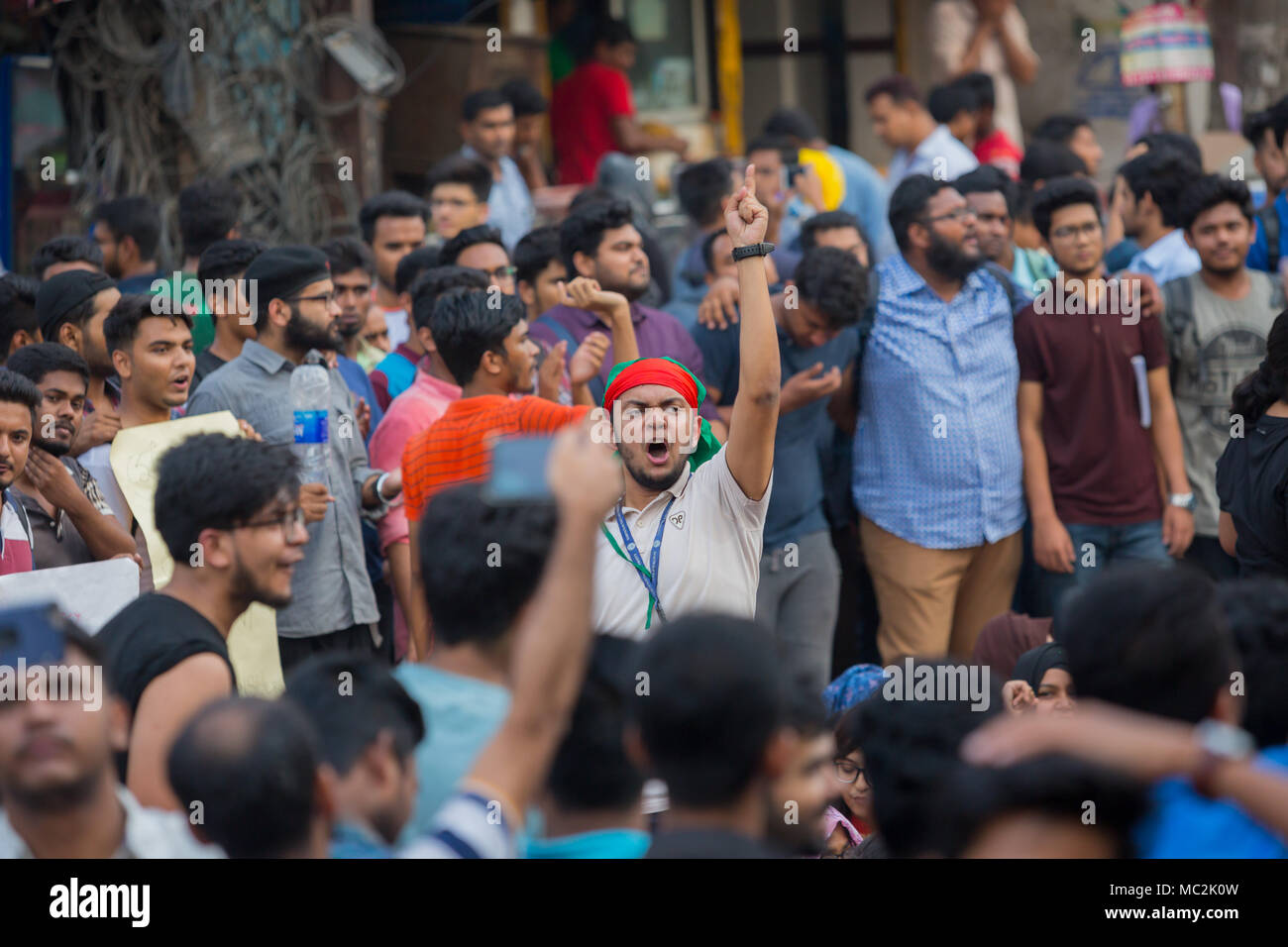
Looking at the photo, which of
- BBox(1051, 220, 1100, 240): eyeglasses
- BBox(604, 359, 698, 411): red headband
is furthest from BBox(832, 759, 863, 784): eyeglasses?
BBox(1051, 220, 1100, 240): eyeglasses

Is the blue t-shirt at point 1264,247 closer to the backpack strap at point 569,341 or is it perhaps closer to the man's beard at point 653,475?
the backpack strap at point 569,341

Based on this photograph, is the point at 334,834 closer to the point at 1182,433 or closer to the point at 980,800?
the point at 980,800

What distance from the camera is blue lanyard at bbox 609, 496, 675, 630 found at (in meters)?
3.69

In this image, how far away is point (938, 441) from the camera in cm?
552

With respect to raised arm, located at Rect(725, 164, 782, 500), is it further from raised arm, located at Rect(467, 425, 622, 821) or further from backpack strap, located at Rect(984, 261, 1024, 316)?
backpack strap, located at Rect(984, 261, 1024, 316)

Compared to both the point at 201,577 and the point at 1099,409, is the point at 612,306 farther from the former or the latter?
the point at 201,577

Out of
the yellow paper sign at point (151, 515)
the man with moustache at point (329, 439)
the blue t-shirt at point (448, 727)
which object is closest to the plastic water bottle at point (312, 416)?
the man with moustache at point (329, 439)

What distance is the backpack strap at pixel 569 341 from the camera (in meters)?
5.53

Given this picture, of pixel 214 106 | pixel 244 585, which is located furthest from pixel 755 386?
pixel 214 106

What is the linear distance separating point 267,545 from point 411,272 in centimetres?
322

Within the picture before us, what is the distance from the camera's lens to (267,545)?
3064 millimetres

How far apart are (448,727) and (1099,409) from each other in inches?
151

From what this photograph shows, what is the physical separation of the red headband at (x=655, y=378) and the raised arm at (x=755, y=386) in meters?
0.26
